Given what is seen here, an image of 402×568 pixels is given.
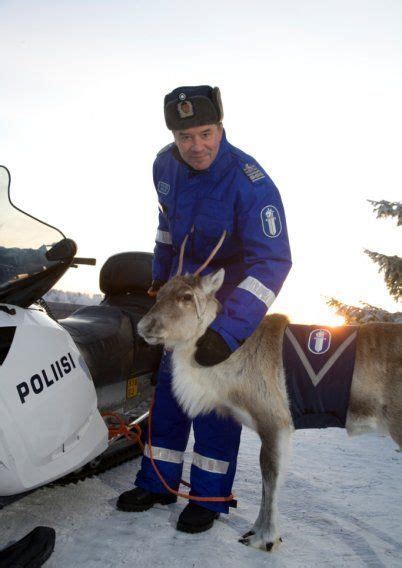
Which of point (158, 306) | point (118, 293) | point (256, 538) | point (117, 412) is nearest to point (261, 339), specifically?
point (158, 306)

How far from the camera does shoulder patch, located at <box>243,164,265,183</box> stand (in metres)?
3.28

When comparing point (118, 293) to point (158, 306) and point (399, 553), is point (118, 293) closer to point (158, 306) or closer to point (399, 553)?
point (158, 306)

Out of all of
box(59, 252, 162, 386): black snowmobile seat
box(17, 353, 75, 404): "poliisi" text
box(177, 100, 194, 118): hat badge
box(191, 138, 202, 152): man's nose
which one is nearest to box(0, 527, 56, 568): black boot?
box(17, 353, 75, 404): "poliisi" text

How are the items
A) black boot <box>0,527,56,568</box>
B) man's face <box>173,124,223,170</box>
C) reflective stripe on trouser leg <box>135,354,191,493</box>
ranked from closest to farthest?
1. black boot <box>0,527,56,568</box>
2. man's face <box>173,124,223,170</box>
3. reflective stripe on trouser leg <box>135,354,191,493</box>

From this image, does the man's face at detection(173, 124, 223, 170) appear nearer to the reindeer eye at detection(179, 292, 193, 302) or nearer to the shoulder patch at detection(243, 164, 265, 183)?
the shoulder patch at detection(243, 164, 265, 183)

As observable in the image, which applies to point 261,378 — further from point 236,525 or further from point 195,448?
point 236,525

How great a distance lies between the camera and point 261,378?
9.91 ft

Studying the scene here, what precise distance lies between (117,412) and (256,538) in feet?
4.74

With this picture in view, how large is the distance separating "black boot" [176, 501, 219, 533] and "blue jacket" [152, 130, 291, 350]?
1.20 m

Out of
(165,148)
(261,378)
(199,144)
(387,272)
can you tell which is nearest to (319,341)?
(261,378)

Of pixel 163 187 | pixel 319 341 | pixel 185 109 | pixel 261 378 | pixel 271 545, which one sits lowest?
pixel 271 545

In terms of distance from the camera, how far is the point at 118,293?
460 centimetres

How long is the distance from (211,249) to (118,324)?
98cm

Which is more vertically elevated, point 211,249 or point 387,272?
point 211,249
